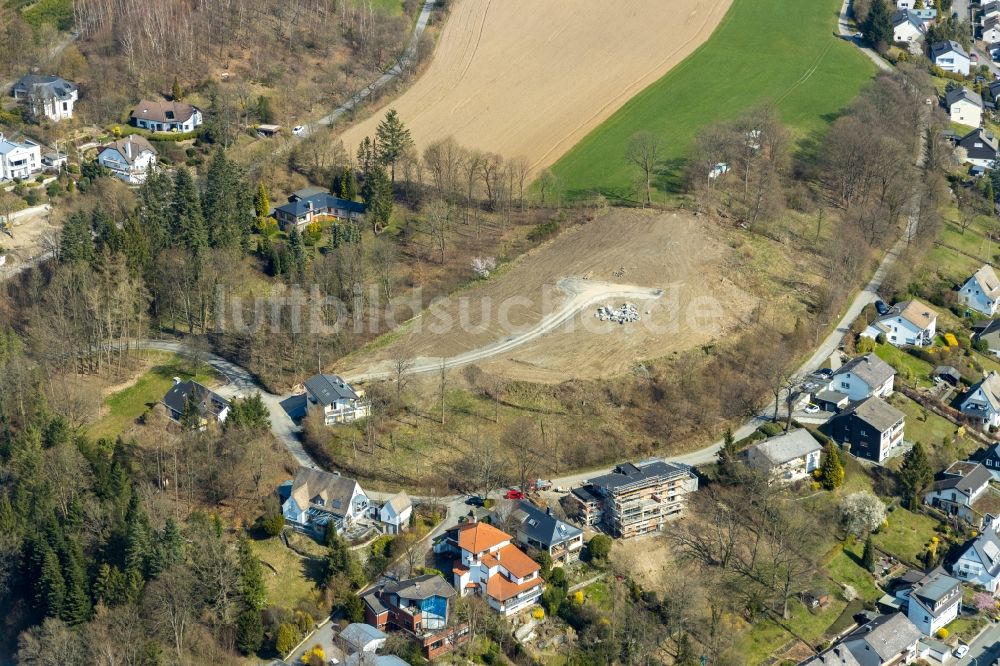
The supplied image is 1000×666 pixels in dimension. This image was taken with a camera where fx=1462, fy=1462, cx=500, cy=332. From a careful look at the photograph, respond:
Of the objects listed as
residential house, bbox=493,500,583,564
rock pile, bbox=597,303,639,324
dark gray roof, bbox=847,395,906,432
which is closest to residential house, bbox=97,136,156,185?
rock pile, bbox=597,303,639,324

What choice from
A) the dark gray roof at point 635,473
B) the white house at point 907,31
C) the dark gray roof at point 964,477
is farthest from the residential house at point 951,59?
the dark gray roof at point 635,473

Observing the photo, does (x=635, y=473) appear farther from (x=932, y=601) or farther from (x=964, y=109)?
(x=964, y=109)

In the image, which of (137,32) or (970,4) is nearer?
(137,32)

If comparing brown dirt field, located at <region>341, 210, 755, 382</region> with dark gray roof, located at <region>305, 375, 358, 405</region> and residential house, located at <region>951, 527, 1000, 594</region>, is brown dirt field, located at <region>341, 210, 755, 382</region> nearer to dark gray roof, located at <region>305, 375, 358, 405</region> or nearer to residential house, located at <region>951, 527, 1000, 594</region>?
dark gray roof, located at <region>305, 375, 358, 405</region>

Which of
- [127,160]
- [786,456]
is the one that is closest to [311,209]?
[127,160]

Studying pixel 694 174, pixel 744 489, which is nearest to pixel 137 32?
A: pixel 694 174

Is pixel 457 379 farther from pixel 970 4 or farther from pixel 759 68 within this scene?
pixel 970 4

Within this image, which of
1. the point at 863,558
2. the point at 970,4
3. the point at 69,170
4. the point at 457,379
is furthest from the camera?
the point at 970,4

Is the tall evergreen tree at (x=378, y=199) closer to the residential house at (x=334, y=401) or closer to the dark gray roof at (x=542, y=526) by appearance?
the residential house at (x=334, y=401)
